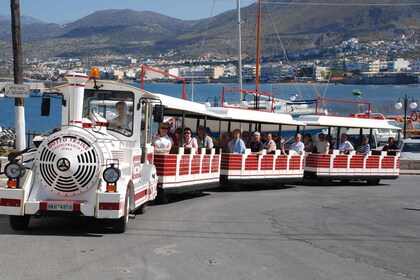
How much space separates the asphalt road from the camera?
10266mm

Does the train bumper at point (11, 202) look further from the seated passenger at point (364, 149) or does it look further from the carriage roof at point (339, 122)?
the seated passenger at point (364, 149)

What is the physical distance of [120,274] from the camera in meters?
9.88

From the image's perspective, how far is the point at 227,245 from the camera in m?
12.3

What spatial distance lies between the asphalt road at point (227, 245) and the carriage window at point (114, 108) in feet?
5.59

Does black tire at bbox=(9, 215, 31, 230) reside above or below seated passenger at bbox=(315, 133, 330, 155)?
below

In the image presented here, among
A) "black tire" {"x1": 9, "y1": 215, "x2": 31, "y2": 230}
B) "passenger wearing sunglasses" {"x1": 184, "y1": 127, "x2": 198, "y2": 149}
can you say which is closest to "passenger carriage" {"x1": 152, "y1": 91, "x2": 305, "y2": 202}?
"passenger wearing sunglasses" {"x1": 184, "y1": 127, "x2": 198, "y2": 149}

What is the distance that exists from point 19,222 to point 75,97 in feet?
7.02

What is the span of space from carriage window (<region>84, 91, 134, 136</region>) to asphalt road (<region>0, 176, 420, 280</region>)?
170 centimetres

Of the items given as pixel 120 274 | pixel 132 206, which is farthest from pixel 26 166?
pixel 120 274

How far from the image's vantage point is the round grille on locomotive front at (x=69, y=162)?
42.3ft

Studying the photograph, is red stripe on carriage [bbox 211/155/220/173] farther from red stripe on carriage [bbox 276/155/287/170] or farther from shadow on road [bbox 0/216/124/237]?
shadow on road [bbox 0/216/124/237]

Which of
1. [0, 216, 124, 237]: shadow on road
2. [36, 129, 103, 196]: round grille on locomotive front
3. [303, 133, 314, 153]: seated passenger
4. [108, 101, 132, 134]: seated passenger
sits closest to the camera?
[36, 129, 103, 196]: round grille on locomotive front

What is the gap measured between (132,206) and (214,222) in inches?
73.0

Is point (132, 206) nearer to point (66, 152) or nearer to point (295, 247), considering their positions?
point (66, 152)
